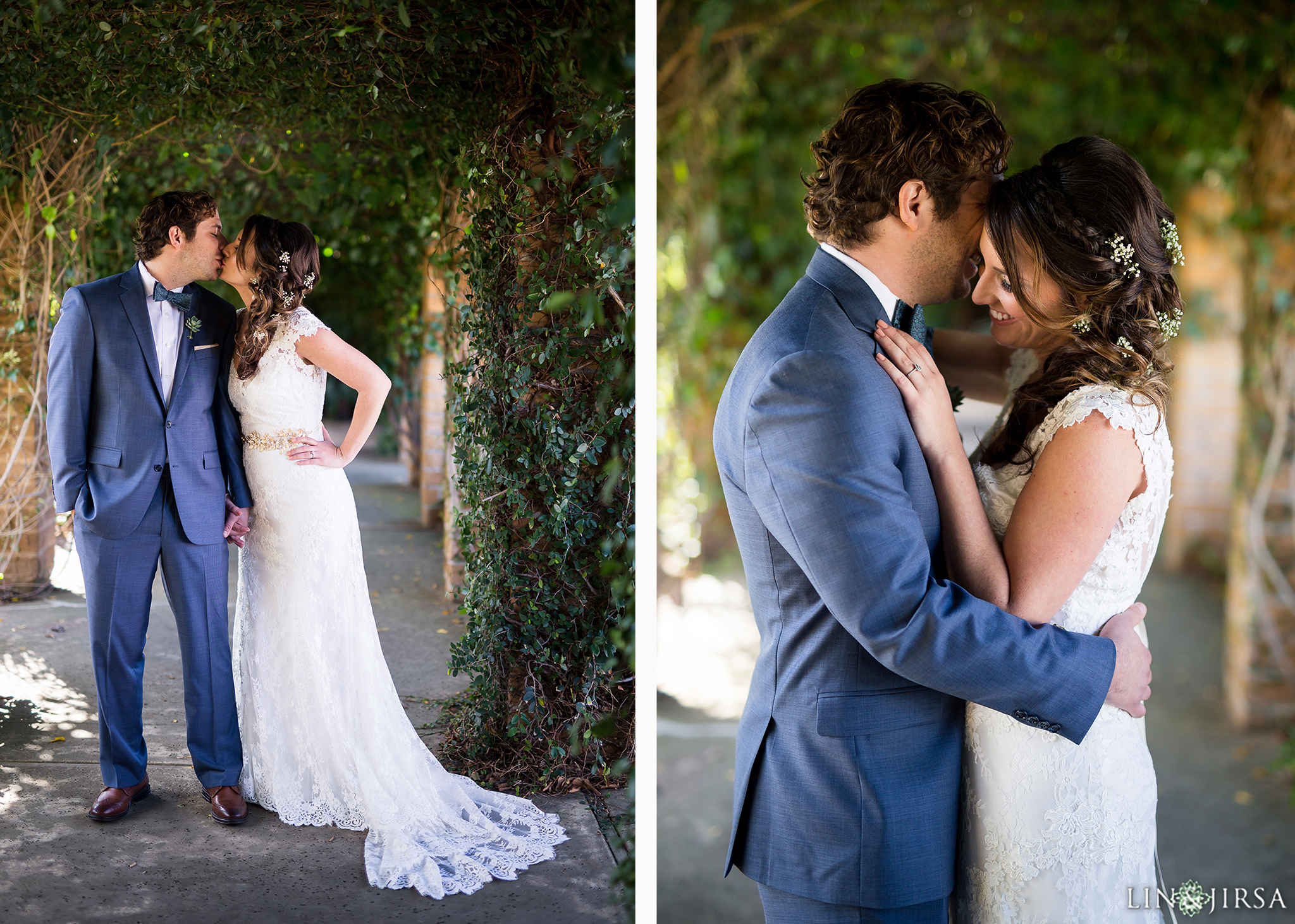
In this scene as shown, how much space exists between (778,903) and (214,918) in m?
0.97

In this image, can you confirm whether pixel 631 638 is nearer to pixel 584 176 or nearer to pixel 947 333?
pixel 584 176

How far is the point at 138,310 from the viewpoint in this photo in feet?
5.40

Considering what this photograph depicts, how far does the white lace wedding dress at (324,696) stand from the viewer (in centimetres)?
171

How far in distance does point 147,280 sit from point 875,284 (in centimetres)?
127

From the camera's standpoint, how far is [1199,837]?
144 inches

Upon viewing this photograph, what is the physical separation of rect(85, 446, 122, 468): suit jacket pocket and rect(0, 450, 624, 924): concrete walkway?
0.26 metres

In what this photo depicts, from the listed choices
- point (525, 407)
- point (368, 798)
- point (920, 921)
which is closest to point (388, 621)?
point (368, 798)

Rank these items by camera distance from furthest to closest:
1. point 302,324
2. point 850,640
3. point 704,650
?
point 704,650, point 302,324, point 850,640

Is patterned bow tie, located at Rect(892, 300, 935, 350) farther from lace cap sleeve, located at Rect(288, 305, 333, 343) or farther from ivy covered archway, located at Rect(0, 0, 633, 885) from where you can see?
lace cap sleeve, located at Rect(288, 305, 333, 343)

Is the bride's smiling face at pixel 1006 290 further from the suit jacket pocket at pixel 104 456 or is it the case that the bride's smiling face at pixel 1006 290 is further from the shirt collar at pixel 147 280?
the suit jacket pocket at pixel 104 456

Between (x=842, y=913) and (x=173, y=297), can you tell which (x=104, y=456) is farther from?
(x=842, y=913)

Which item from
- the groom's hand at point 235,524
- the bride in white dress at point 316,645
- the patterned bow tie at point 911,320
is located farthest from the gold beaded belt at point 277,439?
the patterned bow tie at point 911,320

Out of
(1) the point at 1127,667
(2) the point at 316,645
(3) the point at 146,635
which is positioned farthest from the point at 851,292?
(3) the point at 146,635

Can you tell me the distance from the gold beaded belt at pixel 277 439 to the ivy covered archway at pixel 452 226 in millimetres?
190
